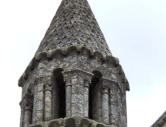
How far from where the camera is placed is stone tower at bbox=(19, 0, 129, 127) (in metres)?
20.2

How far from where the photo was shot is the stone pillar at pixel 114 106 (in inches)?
808

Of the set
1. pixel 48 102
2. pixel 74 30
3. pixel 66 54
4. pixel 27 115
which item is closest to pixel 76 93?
pixel 48 102

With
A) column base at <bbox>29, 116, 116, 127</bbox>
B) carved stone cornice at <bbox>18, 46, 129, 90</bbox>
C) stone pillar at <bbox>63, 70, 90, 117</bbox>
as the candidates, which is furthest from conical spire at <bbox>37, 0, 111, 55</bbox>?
column base at <bbox>29, 116, 116, 127</bbox>

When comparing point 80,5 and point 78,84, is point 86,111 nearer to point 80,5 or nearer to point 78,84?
point 78,84

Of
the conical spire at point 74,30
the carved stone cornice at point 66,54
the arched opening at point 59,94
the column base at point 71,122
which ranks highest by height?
the conical spire at point 74,30

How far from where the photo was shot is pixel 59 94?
2123cm

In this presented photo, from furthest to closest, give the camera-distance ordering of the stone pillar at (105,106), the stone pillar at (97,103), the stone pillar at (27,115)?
the stone pillar at (27,115)
the stone pillar at (97,103)
the stone pillar at (105,106)

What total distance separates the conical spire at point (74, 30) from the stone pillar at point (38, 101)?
1.26 meters

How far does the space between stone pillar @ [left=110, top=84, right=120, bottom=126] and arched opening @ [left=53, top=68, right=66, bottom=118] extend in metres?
1.42

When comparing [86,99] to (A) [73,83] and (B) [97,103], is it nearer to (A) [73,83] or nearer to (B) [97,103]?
(A) [73,83]

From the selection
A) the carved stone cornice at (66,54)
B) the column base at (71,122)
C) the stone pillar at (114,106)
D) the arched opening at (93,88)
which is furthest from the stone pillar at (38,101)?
the stone pillar at (114,106)

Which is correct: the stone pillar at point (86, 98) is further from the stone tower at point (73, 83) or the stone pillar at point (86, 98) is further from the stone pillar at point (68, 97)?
the stone pillar at point (68, 97)

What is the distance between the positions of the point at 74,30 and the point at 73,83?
2.51 metres

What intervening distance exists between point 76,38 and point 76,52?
734mm
